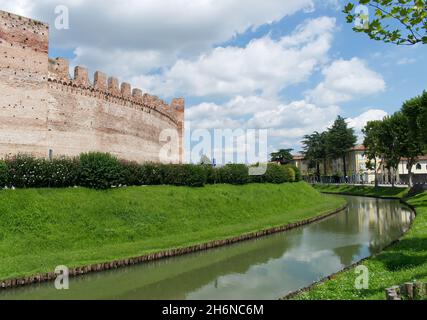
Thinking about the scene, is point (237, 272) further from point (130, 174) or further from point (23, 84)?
point (23, 84)

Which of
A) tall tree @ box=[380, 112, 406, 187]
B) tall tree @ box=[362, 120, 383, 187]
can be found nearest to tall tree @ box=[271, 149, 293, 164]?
tall tree @ box=[362, 120, 383, 187]

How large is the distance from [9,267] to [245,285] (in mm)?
8281

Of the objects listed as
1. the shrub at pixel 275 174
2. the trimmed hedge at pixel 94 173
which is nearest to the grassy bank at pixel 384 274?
the trimmed hedge at pixel 94 173

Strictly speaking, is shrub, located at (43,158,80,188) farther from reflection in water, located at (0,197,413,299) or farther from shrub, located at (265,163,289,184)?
shrub, located at (265,163,289,184)

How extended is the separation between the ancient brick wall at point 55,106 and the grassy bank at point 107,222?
6.04 meters

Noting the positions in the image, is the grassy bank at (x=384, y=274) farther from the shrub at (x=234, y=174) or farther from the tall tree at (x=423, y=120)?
the tall tree at (x=423, y=120)

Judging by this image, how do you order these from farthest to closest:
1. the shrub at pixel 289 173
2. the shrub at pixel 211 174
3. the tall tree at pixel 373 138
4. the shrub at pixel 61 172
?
the tall tree at pixel 373 138 < the shrub at pixel 289 173 < the shrub at pixel 211 174 < the shrub at pixel 61 172

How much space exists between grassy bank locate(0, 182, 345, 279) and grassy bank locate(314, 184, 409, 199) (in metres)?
26.6

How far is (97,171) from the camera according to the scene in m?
23.1

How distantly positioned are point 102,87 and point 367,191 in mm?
43412

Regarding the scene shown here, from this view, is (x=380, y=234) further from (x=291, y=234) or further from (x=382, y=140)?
(x=382, y=140)

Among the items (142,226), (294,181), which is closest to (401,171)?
(294,181)

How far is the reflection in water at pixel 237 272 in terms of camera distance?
13.2m
